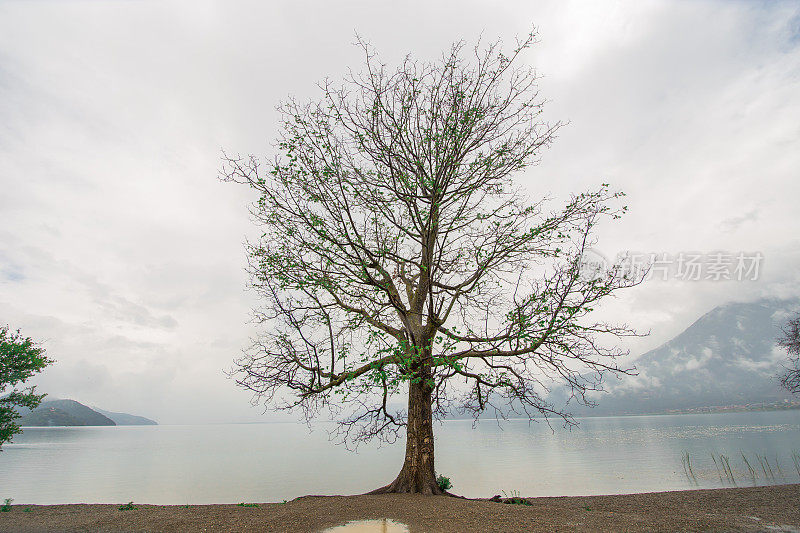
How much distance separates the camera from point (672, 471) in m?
33.0

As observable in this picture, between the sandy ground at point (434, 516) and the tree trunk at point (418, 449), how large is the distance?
76 cm

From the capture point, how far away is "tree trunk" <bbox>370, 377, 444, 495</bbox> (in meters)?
11.3

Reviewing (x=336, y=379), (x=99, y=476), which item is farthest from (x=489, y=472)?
(x=99, y=476)

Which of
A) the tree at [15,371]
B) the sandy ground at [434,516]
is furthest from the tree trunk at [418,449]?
the tree at [15,371]

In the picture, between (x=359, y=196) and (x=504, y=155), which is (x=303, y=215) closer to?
(x=359, y=196)

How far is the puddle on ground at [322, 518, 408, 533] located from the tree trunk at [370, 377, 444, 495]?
2706 millimetres

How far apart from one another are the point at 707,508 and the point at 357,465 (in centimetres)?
3819

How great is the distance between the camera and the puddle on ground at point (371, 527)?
318 inches

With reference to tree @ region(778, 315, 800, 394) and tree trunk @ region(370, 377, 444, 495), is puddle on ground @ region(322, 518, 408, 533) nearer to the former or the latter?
tree trunk @ region(370, 377, 444, 495)

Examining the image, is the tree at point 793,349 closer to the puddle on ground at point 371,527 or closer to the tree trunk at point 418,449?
the tree trunk at point 418,449

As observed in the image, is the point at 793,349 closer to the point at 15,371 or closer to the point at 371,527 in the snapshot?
the point at 371,527

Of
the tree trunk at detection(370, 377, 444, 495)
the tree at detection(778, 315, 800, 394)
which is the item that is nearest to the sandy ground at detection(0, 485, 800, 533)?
the tree trunk at detection(370, 377, 444, 495)

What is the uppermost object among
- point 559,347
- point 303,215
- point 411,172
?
point 411,172

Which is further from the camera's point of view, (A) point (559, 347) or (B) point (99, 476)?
(B) point (99, 476)
